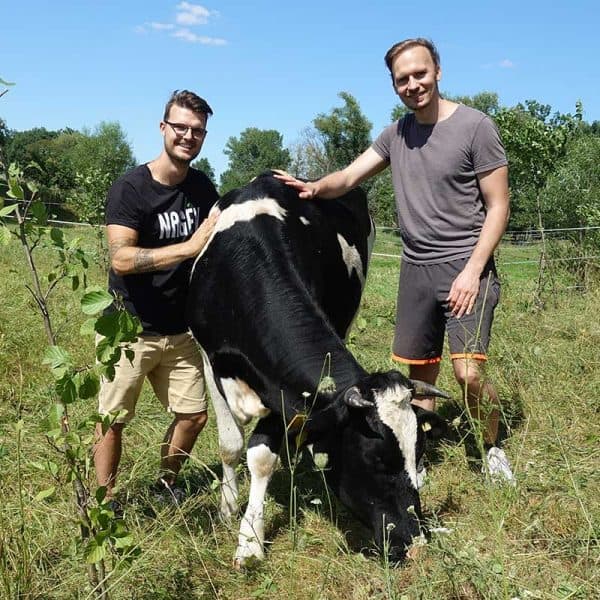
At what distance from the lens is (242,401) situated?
376cm

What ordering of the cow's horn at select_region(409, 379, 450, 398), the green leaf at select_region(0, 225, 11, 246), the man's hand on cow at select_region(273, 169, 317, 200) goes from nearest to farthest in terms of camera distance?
the green leaf at select_region(0, 225, 11, 246)
the cow's horn at select_region(409, 379, 450, 398)
the man's hand on cow at select_region(273, 169, 317, 200)

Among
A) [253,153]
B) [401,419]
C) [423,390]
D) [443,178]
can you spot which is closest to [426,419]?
[423,390]

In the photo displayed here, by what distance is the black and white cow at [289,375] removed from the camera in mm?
3020

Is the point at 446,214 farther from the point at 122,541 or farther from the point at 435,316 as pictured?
the point at 122,541

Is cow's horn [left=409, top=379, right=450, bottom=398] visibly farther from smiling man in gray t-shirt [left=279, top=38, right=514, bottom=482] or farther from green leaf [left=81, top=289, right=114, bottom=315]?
green leaf [left=81, top=289, right=114, bottom=315]

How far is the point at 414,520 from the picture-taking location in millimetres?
3027

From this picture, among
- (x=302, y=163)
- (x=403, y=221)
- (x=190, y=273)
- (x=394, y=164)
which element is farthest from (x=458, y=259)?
(x=302, y=163)

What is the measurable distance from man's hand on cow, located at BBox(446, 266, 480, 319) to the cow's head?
0.87m

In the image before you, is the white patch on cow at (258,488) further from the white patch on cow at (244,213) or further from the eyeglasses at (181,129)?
the eyeglasses at (181,129)

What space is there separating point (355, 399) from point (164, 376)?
63.6 inches

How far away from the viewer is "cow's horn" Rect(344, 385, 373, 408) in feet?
9.66

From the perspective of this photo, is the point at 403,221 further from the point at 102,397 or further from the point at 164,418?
the point at 164,418

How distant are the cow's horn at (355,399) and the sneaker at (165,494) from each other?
146 centimetres

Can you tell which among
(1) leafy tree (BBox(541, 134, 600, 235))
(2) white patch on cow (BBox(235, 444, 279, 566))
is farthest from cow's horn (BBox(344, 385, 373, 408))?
(1) leafy tree (BBox(541, 134, 600, 235))
